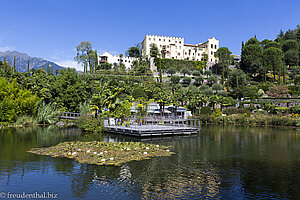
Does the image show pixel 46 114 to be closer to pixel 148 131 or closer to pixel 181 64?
pixel 148 131

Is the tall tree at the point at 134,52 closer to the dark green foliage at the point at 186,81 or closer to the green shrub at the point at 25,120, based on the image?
the dark green foliage at the point at 186,81

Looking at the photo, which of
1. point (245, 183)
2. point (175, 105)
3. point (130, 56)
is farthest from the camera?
point (130, 56)

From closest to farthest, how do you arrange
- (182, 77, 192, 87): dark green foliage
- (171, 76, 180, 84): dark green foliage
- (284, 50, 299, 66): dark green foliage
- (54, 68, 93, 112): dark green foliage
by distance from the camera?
(54, 68, 93, 112): dark green foliage
(171, 76, 180, 84): dark green foliage
(182, 77, 192, 87): dark green foliage
(284, 50, 299, 66): dark green foliage

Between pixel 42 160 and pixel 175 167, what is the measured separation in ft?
27.2

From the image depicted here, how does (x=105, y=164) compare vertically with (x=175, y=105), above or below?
below

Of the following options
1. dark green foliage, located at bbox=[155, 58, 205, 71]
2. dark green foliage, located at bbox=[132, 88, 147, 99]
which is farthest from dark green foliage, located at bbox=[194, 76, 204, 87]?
dark green foliage, located at bbox=[132, 88, 147, 99]

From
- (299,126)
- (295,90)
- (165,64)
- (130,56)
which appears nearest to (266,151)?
(299,126)

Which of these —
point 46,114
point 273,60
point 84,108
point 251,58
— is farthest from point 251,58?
point 46,114

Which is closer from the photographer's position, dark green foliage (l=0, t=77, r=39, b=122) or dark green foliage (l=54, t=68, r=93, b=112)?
dark green foliage (l=0, t=77, r=39, b=122)

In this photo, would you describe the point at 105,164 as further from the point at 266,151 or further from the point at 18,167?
the point at 266,151

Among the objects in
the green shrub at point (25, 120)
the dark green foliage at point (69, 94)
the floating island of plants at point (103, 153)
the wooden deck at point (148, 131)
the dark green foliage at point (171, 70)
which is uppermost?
the dark green foliage at point (171, 70)

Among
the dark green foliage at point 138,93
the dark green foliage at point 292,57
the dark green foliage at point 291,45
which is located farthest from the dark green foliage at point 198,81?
the dark green foliage at point 291,45

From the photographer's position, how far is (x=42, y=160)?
53.3ft

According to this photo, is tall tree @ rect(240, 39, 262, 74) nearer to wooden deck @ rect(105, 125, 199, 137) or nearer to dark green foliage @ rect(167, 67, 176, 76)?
dark green foliage @ rect(167, 67, 176, 76)
